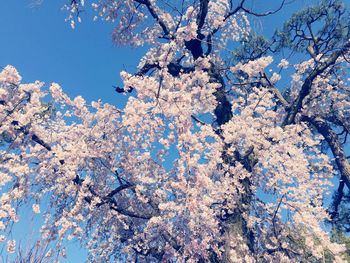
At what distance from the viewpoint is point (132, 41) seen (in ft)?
36.1

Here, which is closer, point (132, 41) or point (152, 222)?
point (152, 222)

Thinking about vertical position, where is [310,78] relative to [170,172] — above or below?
above

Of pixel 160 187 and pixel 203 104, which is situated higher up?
pixel 203 104

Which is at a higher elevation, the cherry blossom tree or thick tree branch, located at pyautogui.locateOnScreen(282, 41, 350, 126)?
thick tree branch, located at pyautogui.locateOnScreen(282, 41, 350, 126)

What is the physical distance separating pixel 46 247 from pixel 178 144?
135 inches

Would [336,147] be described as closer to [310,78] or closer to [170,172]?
[310,78]

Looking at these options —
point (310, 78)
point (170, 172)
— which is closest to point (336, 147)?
point (310, 78)

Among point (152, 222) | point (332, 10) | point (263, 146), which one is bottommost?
point (152, 222)

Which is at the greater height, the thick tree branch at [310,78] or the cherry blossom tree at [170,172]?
the thick tree branch at [310,78]

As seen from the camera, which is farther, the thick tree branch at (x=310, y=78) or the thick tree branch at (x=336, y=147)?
the thick tree branch at (x=336, y=147)

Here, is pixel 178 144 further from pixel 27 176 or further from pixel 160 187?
pixel 27 176

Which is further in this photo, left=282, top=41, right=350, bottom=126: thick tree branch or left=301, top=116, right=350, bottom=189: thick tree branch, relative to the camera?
left=301, top=116, right=350, bottom=189: thick tree branch

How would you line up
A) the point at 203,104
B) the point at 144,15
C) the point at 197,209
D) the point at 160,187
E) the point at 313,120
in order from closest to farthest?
the point at 197,209, the point at 160,187, the point at 203,104, the point at 313,120, the point at 144,15

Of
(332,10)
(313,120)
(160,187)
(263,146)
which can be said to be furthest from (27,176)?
(332,10)
